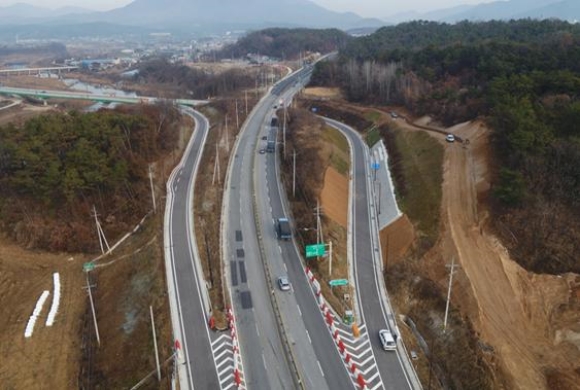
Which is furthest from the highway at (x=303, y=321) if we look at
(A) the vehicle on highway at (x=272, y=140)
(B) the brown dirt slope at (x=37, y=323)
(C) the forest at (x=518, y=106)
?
(A) the vehicle on highway at (x=272, y=140)

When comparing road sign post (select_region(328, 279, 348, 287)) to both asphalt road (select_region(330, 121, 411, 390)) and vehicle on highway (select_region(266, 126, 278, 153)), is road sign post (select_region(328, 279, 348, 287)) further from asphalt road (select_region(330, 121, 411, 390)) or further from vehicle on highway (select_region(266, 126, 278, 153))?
vehicle on highway (select_region(266, 126, 278, 153))

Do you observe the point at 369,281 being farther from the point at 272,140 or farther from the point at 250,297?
the point at 272,140

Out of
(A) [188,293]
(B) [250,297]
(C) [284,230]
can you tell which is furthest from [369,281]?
(A) [188,293]

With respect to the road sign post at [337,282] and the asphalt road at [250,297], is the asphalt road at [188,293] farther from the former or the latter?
the road sign post at [337,282]

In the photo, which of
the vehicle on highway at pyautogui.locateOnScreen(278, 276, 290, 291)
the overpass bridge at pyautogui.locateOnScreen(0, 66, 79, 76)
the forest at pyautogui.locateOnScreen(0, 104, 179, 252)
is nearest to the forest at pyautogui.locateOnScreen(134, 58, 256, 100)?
the overpass bridge at pyautogui.locateOnScreen(0, 66, 79, 76)

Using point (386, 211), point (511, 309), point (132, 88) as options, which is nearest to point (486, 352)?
point (511, 309)
